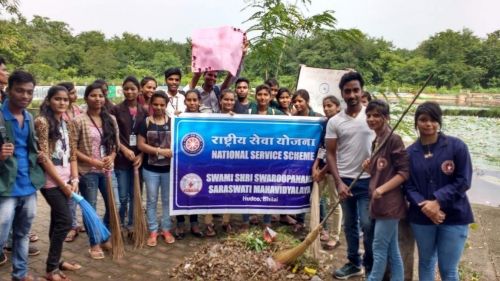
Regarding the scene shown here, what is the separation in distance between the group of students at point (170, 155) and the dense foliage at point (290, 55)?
2.37 ft

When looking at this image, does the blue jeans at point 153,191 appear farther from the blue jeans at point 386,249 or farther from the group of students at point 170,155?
the blue jeans at point 386,249

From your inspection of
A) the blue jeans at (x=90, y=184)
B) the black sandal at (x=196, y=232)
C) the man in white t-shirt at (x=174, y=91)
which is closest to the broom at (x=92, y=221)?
the blue jeans at (x=90, y=184)

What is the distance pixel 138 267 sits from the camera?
4.01m

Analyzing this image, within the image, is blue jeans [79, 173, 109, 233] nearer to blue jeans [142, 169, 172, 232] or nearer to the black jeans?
blue jeans [142, 169, 172, 232]

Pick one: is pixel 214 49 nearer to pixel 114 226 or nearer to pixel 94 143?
pixel 94 143

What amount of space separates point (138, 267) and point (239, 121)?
1.80m

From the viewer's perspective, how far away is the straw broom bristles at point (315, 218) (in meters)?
3.97

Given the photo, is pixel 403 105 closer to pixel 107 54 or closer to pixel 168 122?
pixel 168 122

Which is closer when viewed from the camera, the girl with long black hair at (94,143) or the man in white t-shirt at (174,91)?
the girl with long black hair at (94,143)

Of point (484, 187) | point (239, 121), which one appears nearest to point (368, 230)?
point (239, 121)

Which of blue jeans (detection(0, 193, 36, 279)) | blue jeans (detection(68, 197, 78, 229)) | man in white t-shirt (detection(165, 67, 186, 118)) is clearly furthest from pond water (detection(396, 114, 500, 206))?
blue jeans (detection(0, 193, 36, 279))

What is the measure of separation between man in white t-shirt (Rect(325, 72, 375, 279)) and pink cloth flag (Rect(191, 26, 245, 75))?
172 centimetres

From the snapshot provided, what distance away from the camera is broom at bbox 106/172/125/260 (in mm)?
4211

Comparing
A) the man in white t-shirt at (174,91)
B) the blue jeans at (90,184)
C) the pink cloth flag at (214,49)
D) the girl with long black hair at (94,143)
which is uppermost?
the pink cloth flag at (214,49)
